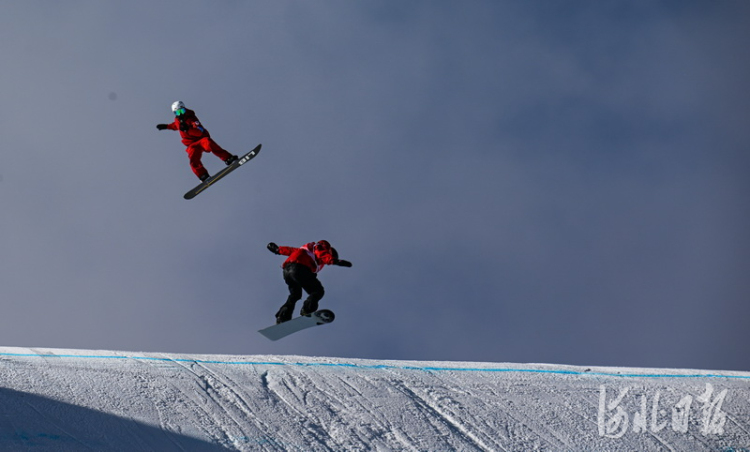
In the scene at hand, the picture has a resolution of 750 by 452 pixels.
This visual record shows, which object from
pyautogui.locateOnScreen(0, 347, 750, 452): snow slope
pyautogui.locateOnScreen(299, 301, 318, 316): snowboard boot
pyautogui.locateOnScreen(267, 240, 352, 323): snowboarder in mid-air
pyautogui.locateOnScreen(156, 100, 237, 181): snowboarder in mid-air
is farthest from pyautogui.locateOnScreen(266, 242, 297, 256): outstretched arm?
pyautogui.locateOnScreen(156, 100, 237, 181): snowboarder in mid-air

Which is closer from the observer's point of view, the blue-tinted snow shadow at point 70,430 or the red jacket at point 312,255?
the blue-tinted snow shadow at point 70,430

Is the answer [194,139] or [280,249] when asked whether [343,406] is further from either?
[194,139]

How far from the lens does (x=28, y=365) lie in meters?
9.49

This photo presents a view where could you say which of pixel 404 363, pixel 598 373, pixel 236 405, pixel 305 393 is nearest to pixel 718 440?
pixel 598 373

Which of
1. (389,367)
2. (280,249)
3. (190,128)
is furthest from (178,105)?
(389,367)

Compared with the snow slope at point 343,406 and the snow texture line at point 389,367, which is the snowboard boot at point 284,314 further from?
the snow texture line at point 389,367

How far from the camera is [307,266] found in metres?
10.7

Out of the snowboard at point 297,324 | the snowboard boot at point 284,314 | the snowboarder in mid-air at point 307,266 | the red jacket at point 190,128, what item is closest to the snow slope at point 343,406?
the snowboard at point 297,324

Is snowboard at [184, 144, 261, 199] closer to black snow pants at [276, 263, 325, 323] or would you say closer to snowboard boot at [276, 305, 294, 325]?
black snow pants at [276, 263, 325, 323]

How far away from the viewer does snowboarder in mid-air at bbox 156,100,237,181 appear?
39.0 feet

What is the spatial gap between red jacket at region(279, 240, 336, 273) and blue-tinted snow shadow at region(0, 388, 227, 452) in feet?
9.15

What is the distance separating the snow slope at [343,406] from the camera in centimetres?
850

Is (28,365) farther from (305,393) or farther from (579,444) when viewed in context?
(579,444)

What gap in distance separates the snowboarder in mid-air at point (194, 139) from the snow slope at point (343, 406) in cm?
291
